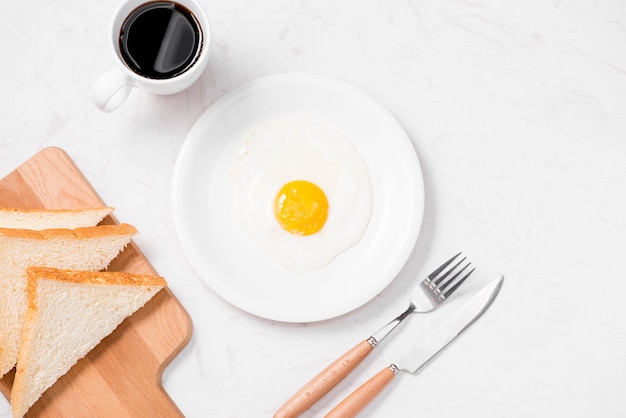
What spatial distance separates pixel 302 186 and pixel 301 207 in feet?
0.19

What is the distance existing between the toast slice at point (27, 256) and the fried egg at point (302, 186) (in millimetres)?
341

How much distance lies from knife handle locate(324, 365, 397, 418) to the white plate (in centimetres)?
20

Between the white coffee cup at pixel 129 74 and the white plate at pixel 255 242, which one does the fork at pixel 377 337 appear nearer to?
the white plate at pixel 255 242

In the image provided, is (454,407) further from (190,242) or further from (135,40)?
(135,40)

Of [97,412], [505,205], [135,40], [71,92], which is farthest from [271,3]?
[97,412]

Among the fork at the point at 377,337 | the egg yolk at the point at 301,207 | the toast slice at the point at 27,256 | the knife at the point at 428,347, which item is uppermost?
the toast slice at the point at 27,256

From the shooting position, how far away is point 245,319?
154 cm

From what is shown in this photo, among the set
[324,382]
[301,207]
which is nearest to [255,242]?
[301,207]

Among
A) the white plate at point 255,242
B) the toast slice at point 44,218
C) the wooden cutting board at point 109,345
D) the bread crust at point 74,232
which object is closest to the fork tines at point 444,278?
the white plate at point 255,242

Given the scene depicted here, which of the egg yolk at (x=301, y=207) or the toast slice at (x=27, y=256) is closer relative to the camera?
the toast slice at (x=27, y=256)

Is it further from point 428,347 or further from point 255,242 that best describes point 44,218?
point 428,347

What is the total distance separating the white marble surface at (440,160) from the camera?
1551mm

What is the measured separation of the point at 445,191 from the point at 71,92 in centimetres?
105

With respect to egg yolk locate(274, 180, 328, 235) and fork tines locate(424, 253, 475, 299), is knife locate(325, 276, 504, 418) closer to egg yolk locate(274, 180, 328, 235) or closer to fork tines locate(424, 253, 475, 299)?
fork tines locate(424, 253, 475, 299)
